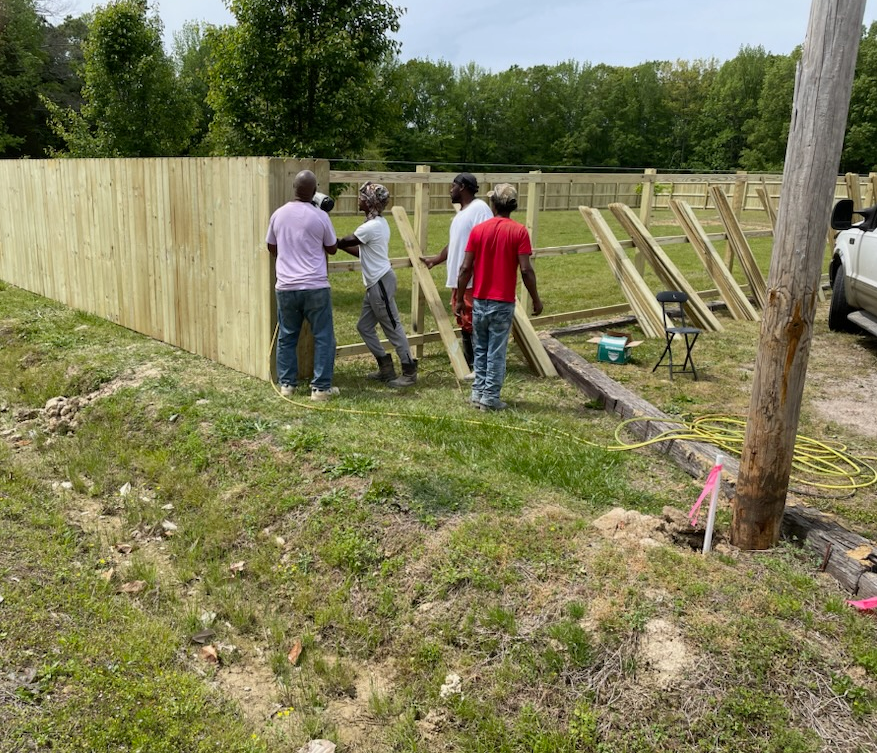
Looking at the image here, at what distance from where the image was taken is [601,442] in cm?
606

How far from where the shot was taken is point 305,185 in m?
6.52

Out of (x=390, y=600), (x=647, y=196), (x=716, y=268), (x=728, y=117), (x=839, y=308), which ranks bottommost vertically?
(x=390, y=600)

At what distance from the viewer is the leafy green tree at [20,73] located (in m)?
35.6

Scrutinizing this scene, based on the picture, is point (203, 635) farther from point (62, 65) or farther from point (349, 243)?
point (62, 65)

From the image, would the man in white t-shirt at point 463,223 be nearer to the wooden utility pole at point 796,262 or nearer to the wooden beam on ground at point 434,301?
the wooden beam on ground at point 434,301

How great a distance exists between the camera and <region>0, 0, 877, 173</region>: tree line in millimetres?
10828

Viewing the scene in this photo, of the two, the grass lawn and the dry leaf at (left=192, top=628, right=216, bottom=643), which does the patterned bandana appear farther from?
the dry leaf at (left=192, top=628, right=216, bottom=643)

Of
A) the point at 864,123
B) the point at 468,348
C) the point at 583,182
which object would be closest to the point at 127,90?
the point at 583,182

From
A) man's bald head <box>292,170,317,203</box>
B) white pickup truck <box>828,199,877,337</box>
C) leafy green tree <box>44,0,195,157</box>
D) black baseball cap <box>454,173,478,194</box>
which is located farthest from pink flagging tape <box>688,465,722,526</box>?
leafy green tree <box>44,0,195,157</box>

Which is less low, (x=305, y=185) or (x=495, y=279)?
(x=305, y=185)

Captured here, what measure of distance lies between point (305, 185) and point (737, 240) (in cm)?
768

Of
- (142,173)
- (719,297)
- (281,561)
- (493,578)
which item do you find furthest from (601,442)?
(719,297)

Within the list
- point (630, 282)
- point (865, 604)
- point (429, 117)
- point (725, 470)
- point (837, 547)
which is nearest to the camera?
point (865, 604)

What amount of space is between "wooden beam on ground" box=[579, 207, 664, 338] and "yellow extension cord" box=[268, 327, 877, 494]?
326 centimetres
